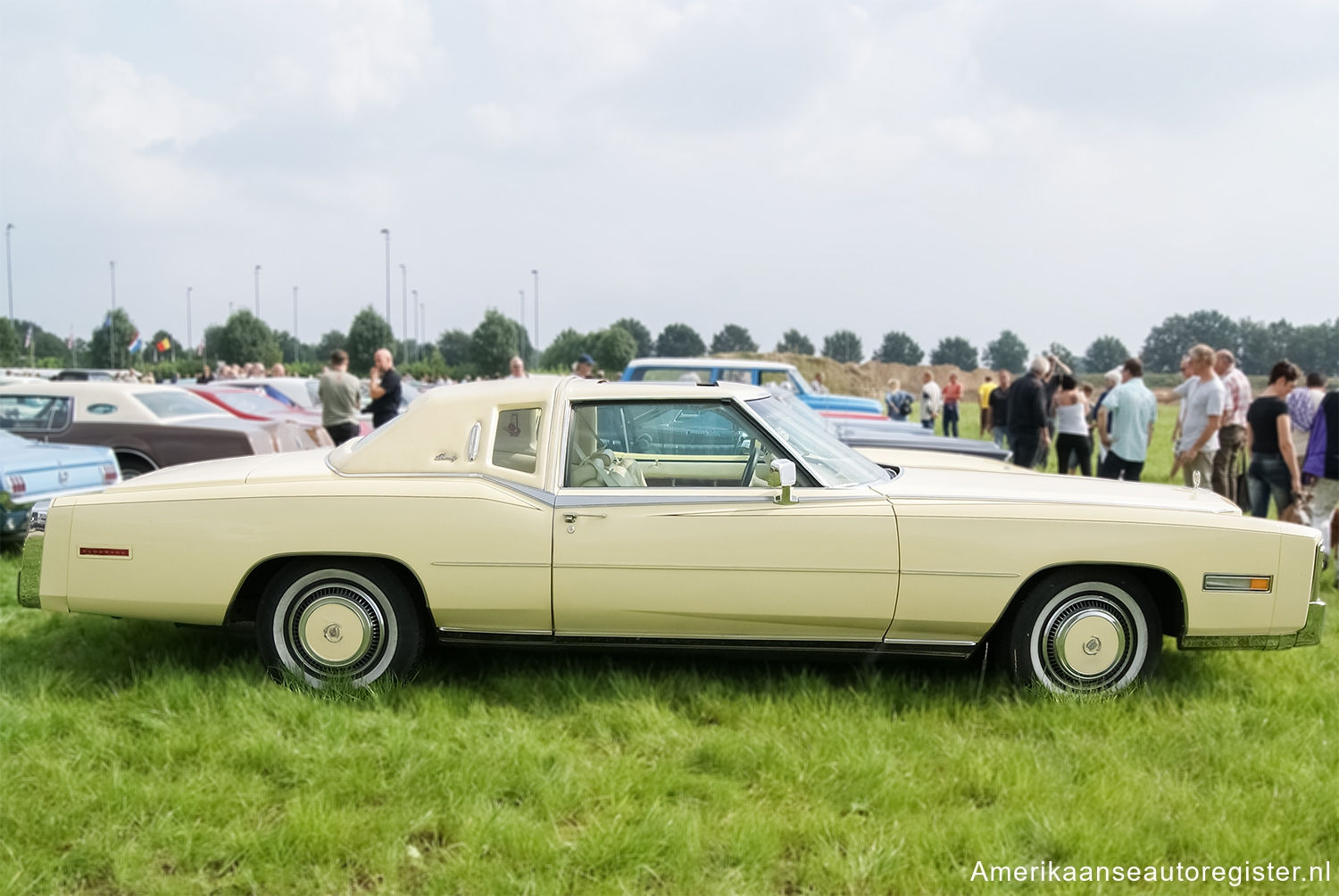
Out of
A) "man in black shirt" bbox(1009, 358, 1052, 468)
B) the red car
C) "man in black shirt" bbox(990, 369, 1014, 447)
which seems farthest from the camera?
"man in black shirt" bbox(990, 369, 1014, 447)

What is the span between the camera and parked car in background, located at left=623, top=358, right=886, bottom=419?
12773 mm

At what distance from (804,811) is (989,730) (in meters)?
1.01

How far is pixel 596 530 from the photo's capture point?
398cm

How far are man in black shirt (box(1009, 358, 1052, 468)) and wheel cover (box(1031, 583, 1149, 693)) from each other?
6.81 metres

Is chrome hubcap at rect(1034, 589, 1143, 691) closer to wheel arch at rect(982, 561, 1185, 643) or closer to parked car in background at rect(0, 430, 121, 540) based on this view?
wheel arch at rect(982, 561, 1185, 643)

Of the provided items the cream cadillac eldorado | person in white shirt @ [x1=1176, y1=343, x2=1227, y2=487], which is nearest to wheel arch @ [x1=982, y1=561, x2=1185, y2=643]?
the cream cadillac eldorado

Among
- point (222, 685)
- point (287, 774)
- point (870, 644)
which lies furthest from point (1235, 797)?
point (222, 685)

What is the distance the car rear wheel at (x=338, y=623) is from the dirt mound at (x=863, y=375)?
55.8 m

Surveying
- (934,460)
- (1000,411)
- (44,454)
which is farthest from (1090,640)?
(1000,411)

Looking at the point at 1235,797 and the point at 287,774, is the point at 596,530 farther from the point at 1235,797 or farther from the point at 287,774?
the point at 1235,797

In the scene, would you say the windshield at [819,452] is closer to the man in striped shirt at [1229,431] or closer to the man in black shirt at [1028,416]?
the man in striped shirt at [1229,431]

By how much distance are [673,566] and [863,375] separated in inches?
2628

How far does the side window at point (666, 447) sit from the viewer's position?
4258 mm

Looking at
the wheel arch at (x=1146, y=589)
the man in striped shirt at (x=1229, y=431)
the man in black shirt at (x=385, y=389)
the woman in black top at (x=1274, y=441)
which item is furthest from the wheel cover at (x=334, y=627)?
the man in striped shirt at (x=1229, y=431)
